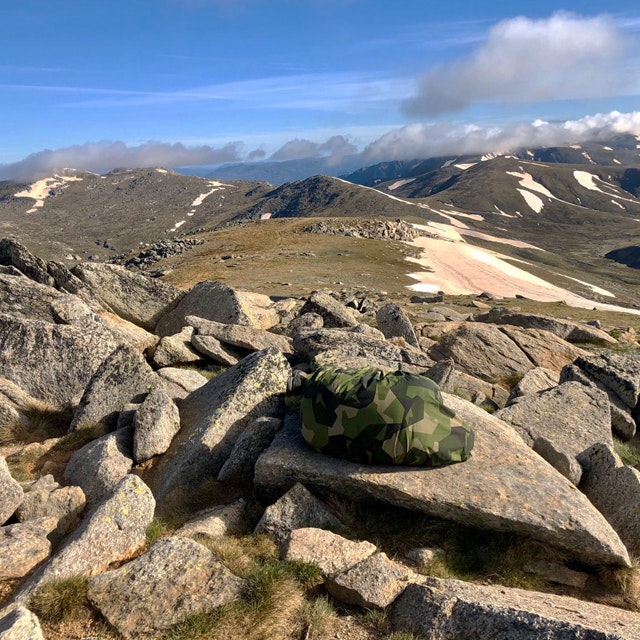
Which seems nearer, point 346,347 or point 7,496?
point 7,496

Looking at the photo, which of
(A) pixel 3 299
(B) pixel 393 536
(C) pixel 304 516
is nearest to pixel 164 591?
(C) pixel 304 516

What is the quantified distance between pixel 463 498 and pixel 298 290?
59.1 metres

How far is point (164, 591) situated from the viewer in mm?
7410

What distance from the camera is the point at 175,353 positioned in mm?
18953

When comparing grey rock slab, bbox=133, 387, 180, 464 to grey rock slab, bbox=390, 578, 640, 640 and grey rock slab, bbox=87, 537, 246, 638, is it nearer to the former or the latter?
grey rock slab, bbox=87, 537, 246, 638

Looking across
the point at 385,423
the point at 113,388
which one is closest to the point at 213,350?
the point at 113,388

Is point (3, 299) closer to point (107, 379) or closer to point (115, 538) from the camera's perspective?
point (107, 379)

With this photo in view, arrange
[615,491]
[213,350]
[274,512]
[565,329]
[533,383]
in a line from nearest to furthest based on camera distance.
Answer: [274,512] → [615,491] → [533,383] → [213,350] → [565,329]

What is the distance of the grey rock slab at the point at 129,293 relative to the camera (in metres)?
25.4

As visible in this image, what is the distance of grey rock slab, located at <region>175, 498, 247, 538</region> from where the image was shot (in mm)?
9398

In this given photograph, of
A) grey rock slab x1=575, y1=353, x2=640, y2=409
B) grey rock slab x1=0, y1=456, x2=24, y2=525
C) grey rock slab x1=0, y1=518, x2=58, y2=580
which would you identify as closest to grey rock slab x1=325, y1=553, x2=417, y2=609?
grey rock slab x1=0, y1=518, x2=58, y2=580

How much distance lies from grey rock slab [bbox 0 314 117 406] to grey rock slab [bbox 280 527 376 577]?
10.4 meters

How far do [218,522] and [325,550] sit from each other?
8.44 ft

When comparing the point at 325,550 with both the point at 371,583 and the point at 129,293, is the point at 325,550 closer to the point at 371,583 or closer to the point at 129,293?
the point at 371,583
